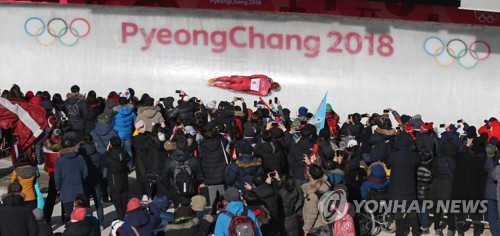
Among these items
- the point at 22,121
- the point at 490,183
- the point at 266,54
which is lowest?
the point at 490,183

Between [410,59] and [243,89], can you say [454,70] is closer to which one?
[410,59]

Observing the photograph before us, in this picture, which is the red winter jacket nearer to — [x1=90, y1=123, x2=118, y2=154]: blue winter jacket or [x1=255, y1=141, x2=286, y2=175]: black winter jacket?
[x1=90, y1=123, x2=118, y2=154]: blue winter jacket

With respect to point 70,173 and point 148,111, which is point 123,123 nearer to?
point 148,111

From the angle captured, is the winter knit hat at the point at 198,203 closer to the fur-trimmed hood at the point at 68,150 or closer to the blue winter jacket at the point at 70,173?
the blue winter jacket at the point at 70,173

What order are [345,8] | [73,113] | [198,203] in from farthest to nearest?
[345,8]
[73,113]
[198,203]

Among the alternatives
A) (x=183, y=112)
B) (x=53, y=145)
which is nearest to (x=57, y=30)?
(x=183, y=112)

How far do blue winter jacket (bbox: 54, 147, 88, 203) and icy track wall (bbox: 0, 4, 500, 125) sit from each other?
9.13 meters

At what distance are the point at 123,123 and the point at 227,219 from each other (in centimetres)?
607

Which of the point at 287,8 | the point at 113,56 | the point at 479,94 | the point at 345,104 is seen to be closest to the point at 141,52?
the point at 113,56

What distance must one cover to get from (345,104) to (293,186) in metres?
10.2

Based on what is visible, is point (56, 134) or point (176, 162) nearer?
point (176, 162)

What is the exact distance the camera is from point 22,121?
46.5ft

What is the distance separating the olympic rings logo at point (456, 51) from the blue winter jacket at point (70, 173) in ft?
38.5

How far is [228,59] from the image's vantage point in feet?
67.7
